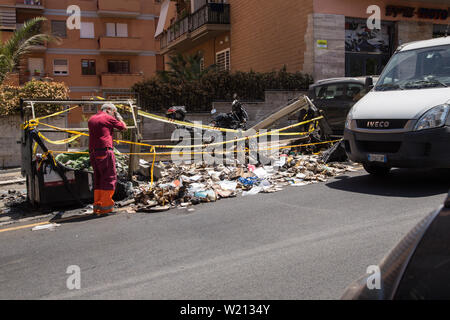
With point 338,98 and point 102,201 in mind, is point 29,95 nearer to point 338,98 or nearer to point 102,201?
point 102,201

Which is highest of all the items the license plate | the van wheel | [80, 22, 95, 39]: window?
[80, 22, 95, 39]: window

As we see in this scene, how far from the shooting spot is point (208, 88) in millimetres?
18203

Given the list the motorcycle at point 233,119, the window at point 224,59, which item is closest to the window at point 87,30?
the window at point 224,59

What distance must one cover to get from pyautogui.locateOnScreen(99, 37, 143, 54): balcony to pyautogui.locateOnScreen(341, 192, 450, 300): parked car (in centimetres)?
4052

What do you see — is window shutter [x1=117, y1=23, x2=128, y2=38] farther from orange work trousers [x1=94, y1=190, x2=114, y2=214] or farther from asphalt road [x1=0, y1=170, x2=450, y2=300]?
asphalt road [x1=0, y1=170, x2=450, y2=300]

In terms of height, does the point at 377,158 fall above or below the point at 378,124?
below

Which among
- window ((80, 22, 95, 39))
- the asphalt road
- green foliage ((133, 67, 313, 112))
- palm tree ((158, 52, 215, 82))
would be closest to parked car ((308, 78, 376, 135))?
green foliage ((133, 67, 313, 112))

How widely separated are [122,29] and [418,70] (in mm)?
37220

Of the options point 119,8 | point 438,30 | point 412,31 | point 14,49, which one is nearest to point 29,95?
point 14,49

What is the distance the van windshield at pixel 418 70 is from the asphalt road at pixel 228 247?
1836 mm

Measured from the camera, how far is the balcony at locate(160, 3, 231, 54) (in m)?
27.0

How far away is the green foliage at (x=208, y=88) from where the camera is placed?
1764 cm

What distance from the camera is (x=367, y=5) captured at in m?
20.7

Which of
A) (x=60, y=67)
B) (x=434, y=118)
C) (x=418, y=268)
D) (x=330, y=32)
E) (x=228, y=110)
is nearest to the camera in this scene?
(x=418, y=268)
